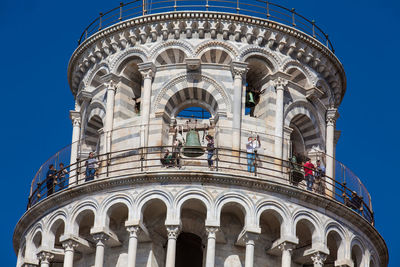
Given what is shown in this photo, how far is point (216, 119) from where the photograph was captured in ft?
186

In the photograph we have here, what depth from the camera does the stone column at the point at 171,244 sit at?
52.2 meters

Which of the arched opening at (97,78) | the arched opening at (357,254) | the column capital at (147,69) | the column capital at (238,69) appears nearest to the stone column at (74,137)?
the arched opening at (97,78)

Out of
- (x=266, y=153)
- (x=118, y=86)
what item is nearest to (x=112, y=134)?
(x=118, y=86)

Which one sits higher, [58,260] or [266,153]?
[266,153]

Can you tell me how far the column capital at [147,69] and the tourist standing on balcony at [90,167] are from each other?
11.2 feet

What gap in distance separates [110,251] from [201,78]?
709 centimetres

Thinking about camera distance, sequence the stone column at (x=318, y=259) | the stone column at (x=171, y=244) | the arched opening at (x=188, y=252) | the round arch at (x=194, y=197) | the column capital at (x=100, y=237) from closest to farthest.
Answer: the stone column at (x=171, y=244) < the round arch at (x=194, y=197) < the column capital at (x=100, y=237) < the stone column at (x=318, y=259) < the arched opening at (x=188, y=252)

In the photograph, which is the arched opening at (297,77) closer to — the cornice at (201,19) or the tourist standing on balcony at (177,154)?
the cornice at (201,19)

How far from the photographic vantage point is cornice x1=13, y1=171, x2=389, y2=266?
176 ft

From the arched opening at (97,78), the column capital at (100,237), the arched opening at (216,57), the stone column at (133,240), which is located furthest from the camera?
the arched opening at (97,78)

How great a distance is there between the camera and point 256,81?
58.4 metres

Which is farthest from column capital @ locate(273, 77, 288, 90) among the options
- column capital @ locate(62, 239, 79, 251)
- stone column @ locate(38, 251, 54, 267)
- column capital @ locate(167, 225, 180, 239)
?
stone column @ locate(38, 251, 54, 267)

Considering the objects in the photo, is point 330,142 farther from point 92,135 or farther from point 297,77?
point 92,135

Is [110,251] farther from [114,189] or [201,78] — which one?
[201,78]
